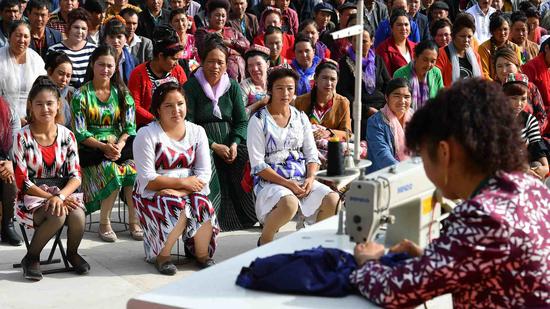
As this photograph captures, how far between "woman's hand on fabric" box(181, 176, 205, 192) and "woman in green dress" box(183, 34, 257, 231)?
3.23 feet

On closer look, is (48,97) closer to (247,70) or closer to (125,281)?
(125,281)

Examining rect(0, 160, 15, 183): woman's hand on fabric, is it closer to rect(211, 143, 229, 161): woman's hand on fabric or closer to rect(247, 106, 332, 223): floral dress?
rect(211, 143, 229, 161): woman's hand on fabric

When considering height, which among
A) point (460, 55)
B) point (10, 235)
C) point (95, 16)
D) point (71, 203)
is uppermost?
point (95, 16)

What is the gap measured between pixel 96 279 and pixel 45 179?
0.65 m

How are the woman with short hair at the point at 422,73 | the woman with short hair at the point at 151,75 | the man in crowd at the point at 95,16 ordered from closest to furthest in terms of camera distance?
the woman with short hair at the point at 151,75, the woman with short hair at the point at 422,73, the man in crowd at the point at 95,16

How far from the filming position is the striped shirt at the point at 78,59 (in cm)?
723

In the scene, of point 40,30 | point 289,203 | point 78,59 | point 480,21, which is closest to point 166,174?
point 289,203

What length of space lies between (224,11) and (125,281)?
390 centimetres

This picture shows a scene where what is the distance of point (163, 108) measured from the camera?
5480 millimetres

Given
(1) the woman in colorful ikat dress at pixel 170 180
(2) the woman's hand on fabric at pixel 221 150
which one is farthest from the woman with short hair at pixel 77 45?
(1) the woman in colorful ikat dress at pixel 170 180

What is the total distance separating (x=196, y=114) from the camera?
656 centimetres

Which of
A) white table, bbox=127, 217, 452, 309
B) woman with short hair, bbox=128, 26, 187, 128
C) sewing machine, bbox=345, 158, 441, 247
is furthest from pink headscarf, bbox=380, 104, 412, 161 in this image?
white table, bbox=127, 217, 452, 309

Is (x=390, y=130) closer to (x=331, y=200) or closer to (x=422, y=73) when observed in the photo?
(x=331, y=200)

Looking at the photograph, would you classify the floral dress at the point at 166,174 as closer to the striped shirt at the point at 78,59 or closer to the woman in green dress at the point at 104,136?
the woman in green dress at the point at 104,136
